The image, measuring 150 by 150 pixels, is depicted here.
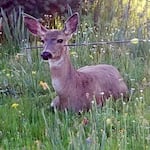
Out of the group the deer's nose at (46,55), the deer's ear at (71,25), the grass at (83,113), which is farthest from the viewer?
the deer's ear at (71,25)

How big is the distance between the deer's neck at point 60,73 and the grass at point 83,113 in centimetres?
11

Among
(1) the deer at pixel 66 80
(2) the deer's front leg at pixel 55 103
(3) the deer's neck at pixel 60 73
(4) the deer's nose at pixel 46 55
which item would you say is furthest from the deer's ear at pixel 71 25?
(2) the deer's front leg at pixel 55 103

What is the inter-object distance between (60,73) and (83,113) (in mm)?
477

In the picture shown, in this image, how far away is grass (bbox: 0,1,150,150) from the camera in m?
4.26

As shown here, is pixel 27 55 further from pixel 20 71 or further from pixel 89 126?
pixel 89 126

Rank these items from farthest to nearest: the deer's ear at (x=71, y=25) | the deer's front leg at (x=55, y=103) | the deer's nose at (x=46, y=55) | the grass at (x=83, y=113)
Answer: the deer's ear at (x=71, y=25)
the deer's front leg at (x=55, y=103)
the deer's nose at (x=46, y=55)
the grass at (x=83, y=113)

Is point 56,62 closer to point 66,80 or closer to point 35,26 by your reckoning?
point 66,80

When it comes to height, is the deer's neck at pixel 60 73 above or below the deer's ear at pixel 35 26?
below

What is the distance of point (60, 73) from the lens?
5711 millimetres

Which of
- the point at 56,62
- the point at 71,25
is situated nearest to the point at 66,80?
the point at 56,62

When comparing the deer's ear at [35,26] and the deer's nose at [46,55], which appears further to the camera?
the deer's ear at [35,26]

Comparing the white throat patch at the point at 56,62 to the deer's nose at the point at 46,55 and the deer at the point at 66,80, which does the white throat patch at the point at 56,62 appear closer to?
the deer at the point at 66,80

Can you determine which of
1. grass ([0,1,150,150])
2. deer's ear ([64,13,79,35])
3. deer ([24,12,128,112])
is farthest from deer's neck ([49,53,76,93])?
deer's ear ([64,13,79,35])

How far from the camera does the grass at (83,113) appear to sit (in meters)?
4.26
